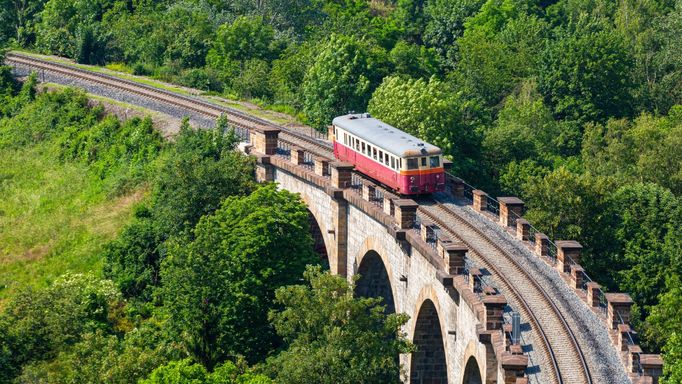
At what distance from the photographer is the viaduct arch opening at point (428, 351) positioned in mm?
56750

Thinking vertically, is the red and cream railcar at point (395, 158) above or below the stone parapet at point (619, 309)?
above

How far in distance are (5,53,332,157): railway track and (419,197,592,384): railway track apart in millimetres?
17781

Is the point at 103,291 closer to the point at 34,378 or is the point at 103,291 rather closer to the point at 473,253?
the point at 34,378

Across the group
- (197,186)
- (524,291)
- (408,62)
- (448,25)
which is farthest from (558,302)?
(448,25)

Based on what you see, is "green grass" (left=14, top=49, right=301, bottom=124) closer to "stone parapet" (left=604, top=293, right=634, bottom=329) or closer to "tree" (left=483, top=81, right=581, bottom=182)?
"tree" (left=483, top=81, right=581, bottom=182)

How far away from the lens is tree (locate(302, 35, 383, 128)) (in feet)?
296

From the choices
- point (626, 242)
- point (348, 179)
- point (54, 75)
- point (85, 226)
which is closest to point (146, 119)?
point (85, 226)

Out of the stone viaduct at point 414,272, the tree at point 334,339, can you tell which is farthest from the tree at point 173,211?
the tree at point 334,339

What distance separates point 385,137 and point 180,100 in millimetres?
30248

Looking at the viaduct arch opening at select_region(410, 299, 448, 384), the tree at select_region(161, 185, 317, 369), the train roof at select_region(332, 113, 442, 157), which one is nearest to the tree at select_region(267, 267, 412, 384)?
the viaduct arch opening at select_region(410, 299, 448, 384)

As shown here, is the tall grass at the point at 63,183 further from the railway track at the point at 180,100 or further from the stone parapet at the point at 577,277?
the stone parapet at the point at 577,277

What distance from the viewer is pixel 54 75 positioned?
101750mm

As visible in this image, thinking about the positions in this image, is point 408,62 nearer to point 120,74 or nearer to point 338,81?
point 338,81

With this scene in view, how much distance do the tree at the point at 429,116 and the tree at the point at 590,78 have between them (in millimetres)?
19348
